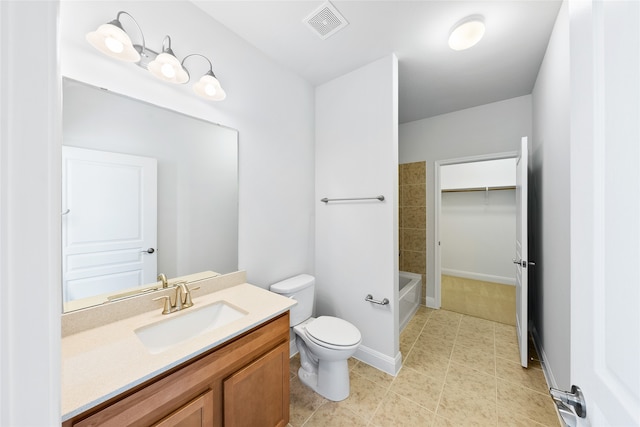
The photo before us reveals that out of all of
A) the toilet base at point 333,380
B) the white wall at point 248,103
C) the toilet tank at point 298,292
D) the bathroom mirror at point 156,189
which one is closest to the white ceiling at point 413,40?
the white wall at point 248,103

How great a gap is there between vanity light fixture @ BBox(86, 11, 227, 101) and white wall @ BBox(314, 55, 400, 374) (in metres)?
1.10

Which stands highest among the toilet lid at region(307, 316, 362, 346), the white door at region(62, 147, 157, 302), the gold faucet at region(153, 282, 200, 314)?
the white door at region(62, 147, 157, 302)

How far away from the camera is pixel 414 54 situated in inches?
72.9

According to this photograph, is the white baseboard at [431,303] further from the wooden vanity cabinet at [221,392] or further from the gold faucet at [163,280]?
the gold faucet at [163,280]

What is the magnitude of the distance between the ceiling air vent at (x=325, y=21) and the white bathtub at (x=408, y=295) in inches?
93.8

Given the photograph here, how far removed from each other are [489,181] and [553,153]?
2.76 metres

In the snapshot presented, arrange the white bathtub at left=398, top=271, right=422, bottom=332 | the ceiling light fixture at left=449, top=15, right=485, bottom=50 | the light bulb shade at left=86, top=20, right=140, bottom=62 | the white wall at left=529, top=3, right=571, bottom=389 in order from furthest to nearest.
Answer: the white bathtub at left=398, top=271, right=422, bottom=332
the ceiling light fixture at left=449, top=15, right=485, bottom=50
the white wall at left=529, top=3, right=571, bottom=389
the light bulb shade at left=86, top=20, right=140, bottom=62

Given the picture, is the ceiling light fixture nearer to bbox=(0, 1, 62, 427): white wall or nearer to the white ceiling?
the white ceiling

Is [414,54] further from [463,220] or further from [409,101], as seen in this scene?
[463,220]

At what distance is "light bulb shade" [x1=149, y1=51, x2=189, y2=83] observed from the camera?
3.93 feet

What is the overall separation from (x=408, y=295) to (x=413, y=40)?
242 cm

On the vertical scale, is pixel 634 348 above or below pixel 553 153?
below

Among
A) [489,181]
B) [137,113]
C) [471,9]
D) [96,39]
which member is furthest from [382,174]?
[489,181]

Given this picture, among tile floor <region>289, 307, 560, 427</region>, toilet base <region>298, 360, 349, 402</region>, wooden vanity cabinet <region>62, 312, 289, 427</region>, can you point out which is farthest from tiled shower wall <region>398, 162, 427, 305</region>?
wooden vanity cabinet <region>62, 312, 289, 427</region>
